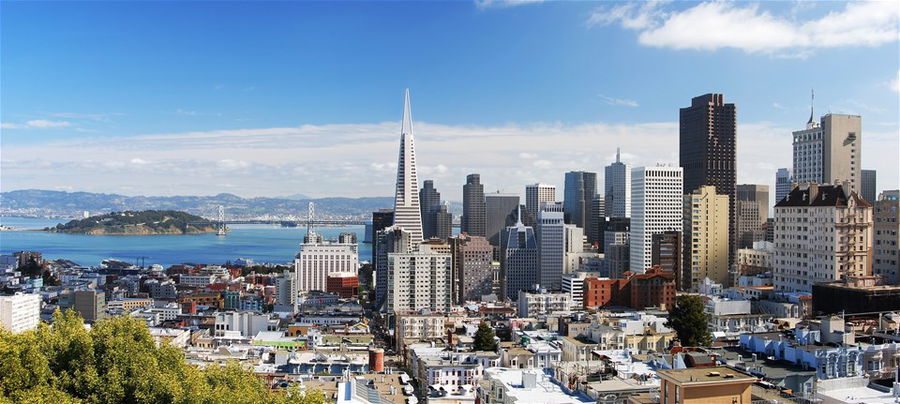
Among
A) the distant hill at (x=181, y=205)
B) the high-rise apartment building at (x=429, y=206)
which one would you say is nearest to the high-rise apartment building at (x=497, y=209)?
the high-rise apartment building at (x=429, y=206)

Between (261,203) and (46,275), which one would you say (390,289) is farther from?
(261,203)

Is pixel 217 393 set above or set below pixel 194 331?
above

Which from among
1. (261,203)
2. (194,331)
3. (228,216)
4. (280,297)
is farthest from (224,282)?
(261,203)

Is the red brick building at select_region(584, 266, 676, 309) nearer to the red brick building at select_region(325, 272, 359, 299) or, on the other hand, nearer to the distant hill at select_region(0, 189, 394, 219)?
the red brick building at select_region(325, 272, 359, 299)

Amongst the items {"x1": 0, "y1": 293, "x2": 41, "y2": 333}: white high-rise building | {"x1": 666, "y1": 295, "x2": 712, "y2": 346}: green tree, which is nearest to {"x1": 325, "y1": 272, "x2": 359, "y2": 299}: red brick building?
{"x1": 0, "y1": 293, "x2": 41, "y2": 333}: white high-rise building

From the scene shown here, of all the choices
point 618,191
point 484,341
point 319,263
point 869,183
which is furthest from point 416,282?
point 618,191
